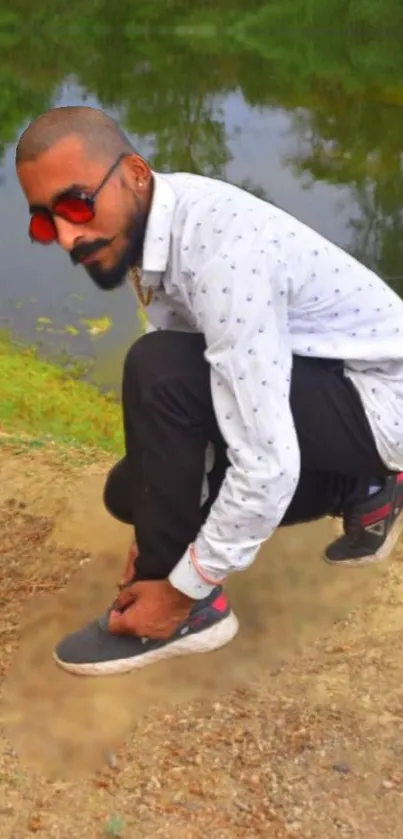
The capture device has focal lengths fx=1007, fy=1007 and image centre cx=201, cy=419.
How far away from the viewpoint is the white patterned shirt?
177cm

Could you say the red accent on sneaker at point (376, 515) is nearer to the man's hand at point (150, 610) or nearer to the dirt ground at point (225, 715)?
the dirt ground at point (225, 715)

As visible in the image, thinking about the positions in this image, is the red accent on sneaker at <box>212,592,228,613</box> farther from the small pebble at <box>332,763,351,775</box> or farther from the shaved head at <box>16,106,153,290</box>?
the shaved head at <box>16,106,153,290</box>

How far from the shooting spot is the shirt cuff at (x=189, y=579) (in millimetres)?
1993

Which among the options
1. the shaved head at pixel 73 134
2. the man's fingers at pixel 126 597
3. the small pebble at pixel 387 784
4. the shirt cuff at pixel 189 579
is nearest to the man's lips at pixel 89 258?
the shaved head at pixel 73 134

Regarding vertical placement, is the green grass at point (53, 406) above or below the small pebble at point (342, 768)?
below

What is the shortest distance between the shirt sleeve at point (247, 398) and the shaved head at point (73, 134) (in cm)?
28

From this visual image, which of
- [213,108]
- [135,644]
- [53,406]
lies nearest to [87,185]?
[135,644]

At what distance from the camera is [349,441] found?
2082 millimetres

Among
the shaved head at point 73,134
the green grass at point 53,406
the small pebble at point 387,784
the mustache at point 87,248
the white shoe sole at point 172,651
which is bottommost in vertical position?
the green grass at point 53,406

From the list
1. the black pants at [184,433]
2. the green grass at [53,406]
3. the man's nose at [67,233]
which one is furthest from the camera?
the green grass at [53,406]

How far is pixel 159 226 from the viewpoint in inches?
73.8

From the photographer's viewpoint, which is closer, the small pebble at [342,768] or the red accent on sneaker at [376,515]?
the small pebble at [342,768]

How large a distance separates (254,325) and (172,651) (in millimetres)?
841

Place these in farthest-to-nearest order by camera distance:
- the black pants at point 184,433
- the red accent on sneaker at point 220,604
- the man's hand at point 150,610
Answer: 1. the red accent on sneaker at point 220,604
2. the man's hand at point 150,610
3. the black pants at point 184,433
